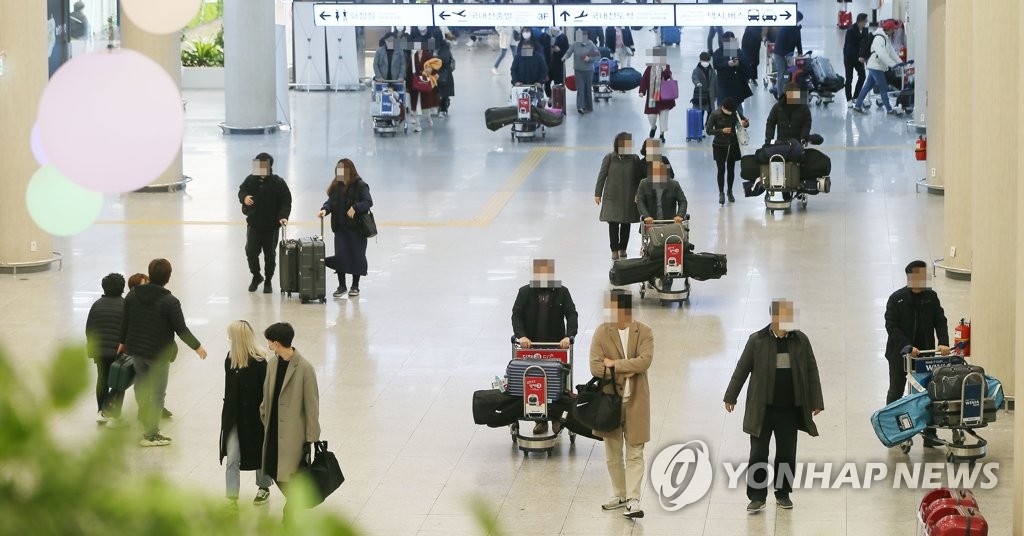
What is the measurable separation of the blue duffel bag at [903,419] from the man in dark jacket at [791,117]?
37.9 ft

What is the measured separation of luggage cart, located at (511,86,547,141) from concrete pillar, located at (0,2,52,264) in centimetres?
1327

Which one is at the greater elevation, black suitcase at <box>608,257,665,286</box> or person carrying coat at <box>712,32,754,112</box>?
person carrying coat at <box>712,32,754,112</box>

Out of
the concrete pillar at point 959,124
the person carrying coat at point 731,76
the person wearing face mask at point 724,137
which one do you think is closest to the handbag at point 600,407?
the concrete pillar at point 959,124

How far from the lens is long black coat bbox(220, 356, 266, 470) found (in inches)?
370

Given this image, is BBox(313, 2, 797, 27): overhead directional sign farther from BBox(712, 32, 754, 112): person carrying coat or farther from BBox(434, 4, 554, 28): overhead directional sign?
BBox(712, 32, 754, 112): person carrying coat

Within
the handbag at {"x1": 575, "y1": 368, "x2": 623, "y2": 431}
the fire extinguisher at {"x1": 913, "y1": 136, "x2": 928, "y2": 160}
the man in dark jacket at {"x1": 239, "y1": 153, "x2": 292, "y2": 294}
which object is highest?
the fire extinguisher at {"x1": 913, "y1": 136, "x2": 928, "y2": 160}

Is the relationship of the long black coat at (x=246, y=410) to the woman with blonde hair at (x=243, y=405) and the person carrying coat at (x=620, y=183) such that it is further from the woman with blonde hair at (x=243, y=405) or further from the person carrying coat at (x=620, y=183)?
the person carrying coat at (x=620, y=183)

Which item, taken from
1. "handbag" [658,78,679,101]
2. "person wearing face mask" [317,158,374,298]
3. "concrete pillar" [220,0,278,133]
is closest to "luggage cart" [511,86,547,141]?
"handbag" [658,78,679,101]

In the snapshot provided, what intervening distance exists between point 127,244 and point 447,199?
5.46 meters

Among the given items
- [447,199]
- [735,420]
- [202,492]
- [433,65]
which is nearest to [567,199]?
[447,199]

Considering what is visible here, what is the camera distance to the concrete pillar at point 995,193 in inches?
476

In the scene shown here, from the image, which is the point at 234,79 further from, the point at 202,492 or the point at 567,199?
the point at 202,492

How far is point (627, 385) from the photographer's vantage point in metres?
9.65

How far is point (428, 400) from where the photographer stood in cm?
1251
